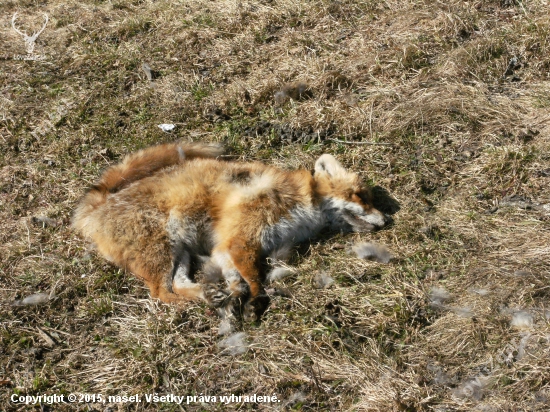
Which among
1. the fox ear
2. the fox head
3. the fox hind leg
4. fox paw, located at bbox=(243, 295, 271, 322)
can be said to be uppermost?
the fox ear

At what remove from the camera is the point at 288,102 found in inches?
277

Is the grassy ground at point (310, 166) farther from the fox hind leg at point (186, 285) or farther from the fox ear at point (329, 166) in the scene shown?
the fox ear at point (329, 166)

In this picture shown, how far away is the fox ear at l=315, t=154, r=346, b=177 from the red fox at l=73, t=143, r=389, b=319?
1cm

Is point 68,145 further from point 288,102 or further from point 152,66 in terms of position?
point 288,102

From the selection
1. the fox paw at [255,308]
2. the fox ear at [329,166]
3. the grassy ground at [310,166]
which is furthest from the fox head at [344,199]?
the fox paw at [255,308]

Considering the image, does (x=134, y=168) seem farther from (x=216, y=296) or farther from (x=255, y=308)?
(x=255, y=308)

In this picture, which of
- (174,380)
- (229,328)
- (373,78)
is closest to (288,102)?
(373,78)

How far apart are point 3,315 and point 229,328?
6.82ft

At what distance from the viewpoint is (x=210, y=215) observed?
5.41 metres

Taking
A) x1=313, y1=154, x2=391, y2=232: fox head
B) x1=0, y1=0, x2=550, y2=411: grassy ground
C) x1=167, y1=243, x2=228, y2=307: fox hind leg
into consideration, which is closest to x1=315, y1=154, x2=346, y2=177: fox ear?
x1=313, y1=154, x2=391, y2=232: fox head

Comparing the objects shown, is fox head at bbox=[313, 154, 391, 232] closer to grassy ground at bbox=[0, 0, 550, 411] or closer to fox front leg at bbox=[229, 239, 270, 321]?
grassy ground at bbox=[0, 0, 550, 411]

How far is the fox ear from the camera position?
598cm

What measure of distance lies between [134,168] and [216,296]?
1.75 meters

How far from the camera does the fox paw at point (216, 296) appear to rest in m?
4.82
